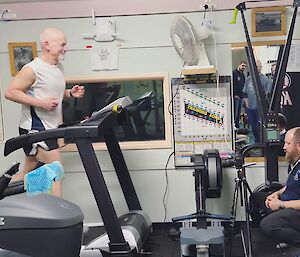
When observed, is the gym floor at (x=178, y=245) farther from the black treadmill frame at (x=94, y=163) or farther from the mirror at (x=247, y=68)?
the mirror at (x=247, y=68)

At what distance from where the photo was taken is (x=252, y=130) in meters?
4.03

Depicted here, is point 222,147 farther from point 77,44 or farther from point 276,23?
point 77,44

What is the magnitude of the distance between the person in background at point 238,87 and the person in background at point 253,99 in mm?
47

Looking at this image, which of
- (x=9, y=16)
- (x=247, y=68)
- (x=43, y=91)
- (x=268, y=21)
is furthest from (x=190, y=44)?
(x=9, y=16)

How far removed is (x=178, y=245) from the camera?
3.78 m

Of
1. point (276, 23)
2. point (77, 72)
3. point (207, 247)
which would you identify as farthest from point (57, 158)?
point (276, 23)

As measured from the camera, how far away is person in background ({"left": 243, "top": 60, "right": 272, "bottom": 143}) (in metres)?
3.93

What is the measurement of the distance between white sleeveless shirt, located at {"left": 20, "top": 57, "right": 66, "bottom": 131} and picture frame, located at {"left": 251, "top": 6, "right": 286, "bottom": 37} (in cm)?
187

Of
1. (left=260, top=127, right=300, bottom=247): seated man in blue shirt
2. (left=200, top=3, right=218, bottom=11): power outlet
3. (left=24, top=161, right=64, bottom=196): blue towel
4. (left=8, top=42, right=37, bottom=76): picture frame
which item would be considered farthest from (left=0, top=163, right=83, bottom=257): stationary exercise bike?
(left=200, top=3, right=218, bottom=11): power outlet

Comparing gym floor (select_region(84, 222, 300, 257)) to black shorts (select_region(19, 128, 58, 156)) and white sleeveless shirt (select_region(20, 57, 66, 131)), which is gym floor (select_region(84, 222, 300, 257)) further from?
white sleeveless shirt (select_region(20, 57, 66, 131))

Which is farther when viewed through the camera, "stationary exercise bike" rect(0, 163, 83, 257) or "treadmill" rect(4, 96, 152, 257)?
"treadmill" rect(4, 96, 152, 257)

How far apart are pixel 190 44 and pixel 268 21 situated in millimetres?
844

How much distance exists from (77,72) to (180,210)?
1.72 meters

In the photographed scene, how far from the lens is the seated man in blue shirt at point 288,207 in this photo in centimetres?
315
